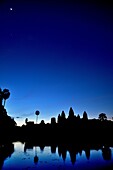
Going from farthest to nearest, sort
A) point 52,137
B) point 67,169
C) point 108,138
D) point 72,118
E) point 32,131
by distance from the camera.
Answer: point 72,118, point 32,131, point 52,137, point 108,138, point 67,169

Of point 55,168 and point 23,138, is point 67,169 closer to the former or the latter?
point 55,168

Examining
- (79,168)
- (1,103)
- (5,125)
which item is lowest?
(79,168)

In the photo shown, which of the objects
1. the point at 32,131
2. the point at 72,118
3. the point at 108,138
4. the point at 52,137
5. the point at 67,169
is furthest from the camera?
the point at 72,118

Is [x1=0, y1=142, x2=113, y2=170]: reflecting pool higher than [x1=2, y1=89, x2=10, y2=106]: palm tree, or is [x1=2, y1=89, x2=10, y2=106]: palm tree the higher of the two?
[x1=2, y1=89, x2=10, y2=106]: palm tree

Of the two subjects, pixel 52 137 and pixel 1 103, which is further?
pixel 1 103

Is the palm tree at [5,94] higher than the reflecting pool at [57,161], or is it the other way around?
the palm tree at [5,94]

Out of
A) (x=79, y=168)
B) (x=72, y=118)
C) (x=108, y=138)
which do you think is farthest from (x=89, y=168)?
(x=72, y=118)

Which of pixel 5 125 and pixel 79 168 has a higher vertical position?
pixel 5 125

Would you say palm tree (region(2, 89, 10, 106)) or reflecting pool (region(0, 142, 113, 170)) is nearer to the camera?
reflecting pool (region(0, 142, 113, 170))

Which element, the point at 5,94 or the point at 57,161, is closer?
the point at 57,161

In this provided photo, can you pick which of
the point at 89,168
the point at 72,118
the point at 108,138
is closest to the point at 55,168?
the point at 89,168

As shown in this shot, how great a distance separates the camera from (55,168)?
1667 cm

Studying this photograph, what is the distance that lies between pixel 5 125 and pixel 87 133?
82.9 feet

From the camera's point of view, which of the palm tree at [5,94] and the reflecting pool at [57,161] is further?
the palm tree at [5,94]
